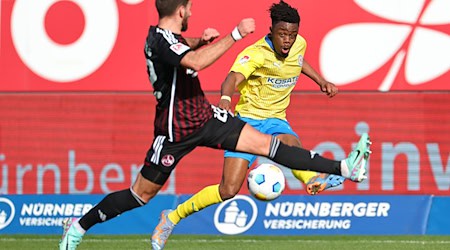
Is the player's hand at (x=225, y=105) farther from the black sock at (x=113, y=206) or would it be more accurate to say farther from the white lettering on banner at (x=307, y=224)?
the white lettering on banner at (x=307, y=224)

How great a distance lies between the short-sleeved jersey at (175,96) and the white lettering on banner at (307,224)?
5.27 meters

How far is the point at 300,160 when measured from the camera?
8.91 m

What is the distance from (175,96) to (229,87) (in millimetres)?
1516

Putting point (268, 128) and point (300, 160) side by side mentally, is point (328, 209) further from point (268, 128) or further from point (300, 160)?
point (300, 160)

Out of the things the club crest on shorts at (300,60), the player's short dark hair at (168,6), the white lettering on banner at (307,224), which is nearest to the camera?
the player's short dark hair at (168,6)

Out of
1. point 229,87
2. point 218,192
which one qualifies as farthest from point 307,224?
point 229,87

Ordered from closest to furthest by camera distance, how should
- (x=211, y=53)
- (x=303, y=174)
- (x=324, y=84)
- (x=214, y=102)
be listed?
Answer: 1. (x=211, y=53)
2. (x=303, y=174)
3. (x=324, y=84)
4. (x=214, y=102)

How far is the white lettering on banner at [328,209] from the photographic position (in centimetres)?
1398

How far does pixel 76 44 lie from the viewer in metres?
15.8

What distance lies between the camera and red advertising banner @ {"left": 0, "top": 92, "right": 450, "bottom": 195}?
1458cm

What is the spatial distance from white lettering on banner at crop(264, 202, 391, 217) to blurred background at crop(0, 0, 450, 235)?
13mm

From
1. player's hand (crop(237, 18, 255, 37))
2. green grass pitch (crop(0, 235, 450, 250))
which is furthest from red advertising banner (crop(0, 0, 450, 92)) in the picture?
player's hand (crop(237, 18, 255, 37))

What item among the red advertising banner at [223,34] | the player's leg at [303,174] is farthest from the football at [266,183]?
the red advertising banner at [223,34]

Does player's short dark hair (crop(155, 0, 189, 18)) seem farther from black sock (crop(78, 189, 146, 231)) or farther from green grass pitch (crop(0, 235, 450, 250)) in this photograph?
green grass pitch (crop(0, 235, 450, 250))
